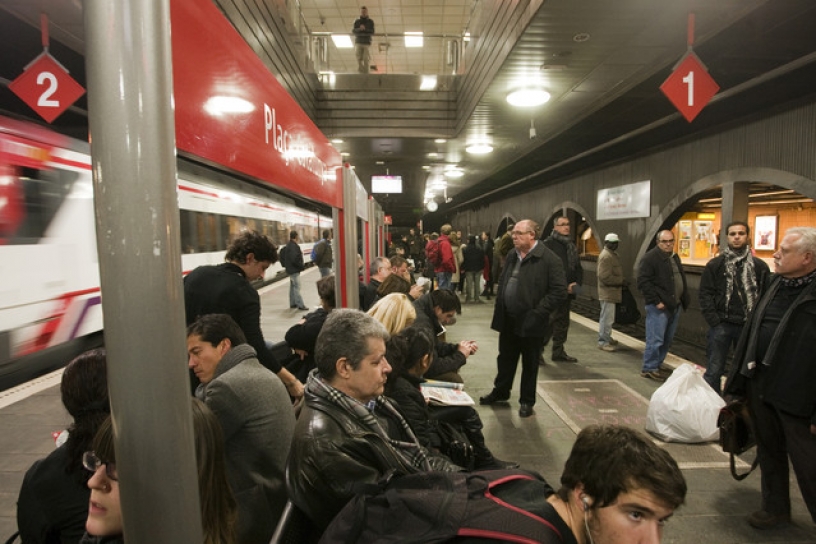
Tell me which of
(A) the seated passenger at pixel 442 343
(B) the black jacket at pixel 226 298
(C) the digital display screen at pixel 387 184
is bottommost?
(A) the seated passenger at pixel 442 343

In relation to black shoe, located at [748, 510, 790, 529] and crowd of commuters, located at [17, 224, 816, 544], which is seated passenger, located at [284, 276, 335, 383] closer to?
crowd of commuters, located at [17, 224, 816, 544]

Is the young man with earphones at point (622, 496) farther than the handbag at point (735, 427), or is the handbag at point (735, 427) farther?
the handbag at point (735, 427)

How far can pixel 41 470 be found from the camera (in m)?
1.60

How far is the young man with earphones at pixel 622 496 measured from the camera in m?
1.21

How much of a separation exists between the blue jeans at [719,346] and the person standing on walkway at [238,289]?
420cm

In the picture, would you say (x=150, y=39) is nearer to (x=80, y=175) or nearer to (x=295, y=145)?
(x=295, y=145)

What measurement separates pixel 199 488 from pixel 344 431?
2.05ft

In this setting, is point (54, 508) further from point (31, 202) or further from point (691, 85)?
point (691, 85)

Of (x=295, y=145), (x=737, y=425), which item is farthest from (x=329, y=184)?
(x=737, y=425)

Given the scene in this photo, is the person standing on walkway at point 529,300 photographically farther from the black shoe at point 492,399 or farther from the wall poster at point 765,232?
the wall poster at point 765,232

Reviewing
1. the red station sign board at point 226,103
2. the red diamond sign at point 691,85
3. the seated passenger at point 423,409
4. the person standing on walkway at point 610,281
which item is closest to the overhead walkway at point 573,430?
the person standing on walkway at point 610,281

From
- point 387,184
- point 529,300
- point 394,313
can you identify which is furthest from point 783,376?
point 387,184

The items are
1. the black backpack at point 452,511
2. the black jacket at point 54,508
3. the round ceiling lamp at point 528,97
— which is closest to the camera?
the black backpack at point 452,511

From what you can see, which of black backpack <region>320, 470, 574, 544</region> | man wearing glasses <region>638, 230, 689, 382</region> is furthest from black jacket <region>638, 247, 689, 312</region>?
black backpack <region>320, 470, 574, 544</region>
